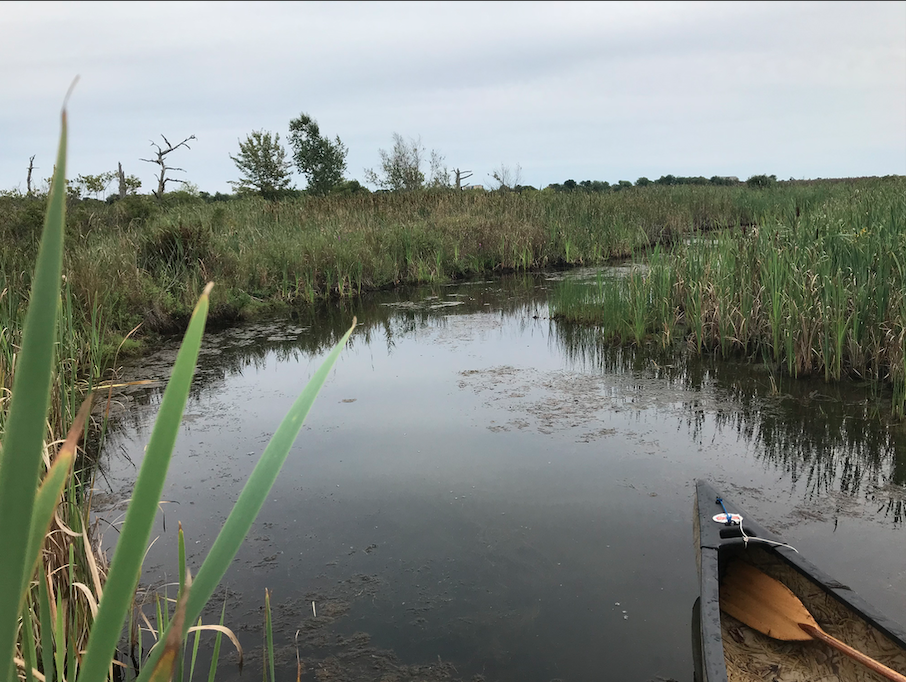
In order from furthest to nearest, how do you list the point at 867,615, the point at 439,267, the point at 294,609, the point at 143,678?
the point at 439,267 → the point at 294,609 → the point at 867,615 → the point at 143,678

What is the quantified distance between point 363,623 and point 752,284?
4.90 meters

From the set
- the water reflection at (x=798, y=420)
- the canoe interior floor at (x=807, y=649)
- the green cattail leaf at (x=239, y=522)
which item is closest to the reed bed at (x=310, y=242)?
the water reflection at (x=798, y=420)

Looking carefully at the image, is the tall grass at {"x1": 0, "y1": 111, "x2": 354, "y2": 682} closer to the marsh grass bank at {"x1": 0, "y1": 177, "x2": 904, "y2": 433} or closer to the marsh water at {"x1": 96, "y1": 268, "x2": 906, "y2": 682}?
the marsh water at {"x1": 96, "y1": 268, "x2": 906, "y2": 682}

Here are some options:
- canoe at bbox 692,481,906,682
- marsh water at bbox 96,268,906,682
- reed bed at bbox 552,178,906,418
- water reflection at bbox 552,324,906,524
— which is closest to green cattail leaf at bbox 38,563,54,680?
marsh water at bbox 96,268,906,682

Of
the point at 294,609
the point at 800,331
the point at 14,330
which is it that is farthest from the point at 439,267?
the point at 294,609

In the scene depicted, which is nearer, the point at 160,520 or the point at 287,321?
the point at 160,520

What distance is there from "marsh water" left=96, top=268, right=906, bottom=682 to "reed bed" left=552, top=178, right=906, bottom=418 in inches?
11.3

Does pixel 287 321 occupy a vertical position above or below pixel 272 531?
above

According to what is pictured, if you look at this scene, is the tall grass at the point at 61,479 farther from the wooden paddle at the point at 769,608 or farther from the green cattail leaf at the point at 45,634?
the wooden paddle at the point at 769,608

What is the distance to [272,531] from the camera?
10.4ft

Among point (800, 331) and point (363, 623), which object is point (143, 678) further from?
point (800, 331)

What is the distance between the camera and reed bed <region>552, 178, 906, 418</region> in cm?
466

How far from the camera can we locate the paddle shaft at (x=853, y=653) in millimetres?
1833

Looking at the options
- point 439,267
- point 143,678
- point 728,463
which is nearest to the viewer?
point 143,678
